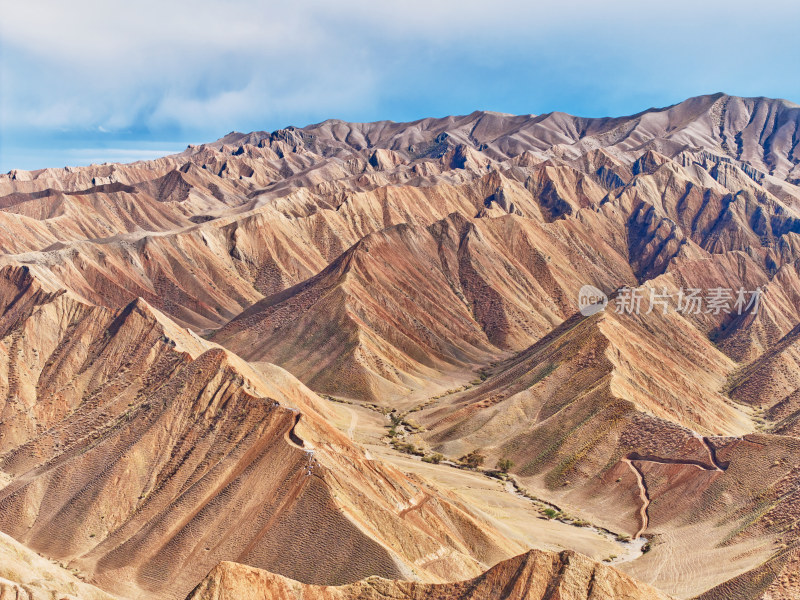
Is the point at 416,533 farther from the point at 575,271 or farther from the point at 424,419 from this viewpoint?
the point at 575,271

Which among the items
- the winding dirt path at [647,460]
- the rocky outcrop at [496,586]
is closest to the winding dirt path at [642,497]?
the winding dirt path at [647,460]

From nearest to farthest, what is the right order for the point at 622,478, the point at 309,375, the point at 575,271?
1. the point at 622,478
2. the point at 309,375
3. the point at 575,271

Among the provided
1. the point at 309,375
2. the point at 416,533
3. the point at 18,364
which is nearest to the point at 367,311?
the point at 309,375

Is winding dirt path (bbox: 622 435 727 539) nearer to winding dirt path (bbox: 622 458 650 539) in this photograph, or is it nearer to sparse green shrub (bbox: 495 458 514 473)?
winding dirt path (bbox: 622 458 650 539)

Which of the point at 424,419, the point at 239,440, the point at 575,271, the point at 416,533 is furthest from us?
the point at 575,271
